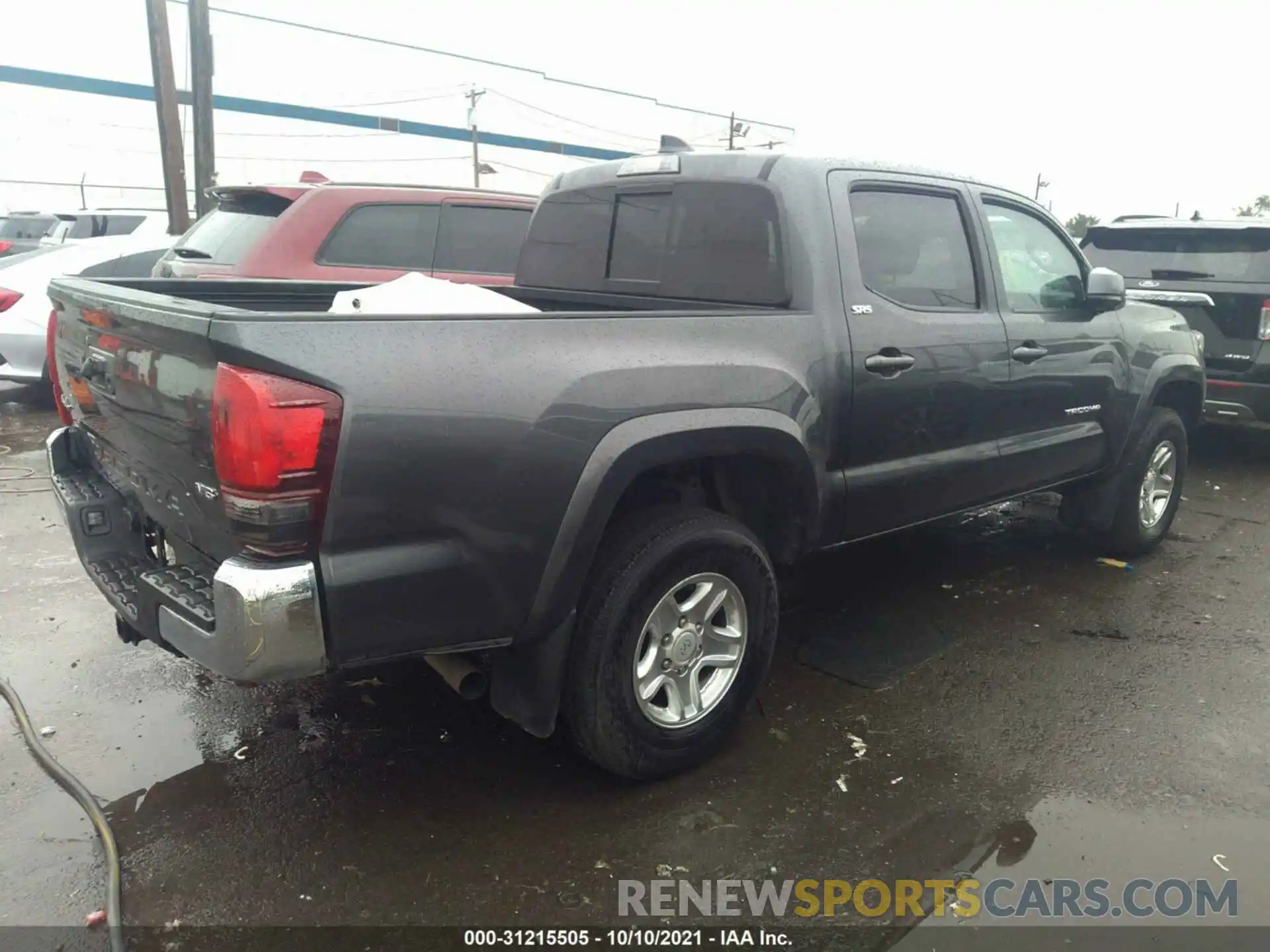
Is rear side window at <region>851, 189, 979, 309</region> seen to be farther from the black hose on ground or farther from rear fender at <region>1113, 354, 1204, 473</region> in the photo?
the black hose on ground

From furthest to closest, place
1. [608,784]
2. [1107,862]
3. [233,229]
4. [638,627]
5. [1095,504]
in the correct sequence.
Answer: [233,229] → [1095,504] → [608,784] → [638,627] → [1107,862]

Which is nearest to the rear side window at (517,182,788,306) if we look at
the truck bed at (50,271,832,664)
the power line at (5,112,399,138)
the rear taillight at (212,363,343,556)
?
the truck bed at (50,271,832,664)

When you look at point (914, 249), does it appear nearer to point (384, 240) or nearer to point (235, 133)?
point (384, 240)

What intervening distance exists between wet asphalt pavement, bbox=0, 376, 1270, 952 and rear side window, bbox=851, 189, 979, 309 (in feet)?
4.86

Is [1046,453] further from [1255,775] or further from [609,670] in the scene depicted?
[609,670]

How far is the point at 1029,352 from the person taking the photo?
4.00 metres

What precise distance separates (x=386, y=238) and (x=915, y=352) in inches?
158

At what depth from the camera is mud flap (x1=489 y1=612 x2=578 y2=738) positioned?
103 inches

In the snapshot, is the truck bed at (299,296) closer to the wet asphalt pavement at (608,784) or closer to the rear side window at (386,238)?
the wet asphalt pavement at (608,784)

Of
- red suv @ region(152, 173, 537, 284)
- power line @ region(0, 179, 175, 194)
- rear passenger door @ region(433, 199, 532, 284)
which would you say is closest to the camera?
red suv @ region(152, 173, 537, 284)

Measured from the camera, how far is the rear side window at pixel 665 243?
3.31 metres

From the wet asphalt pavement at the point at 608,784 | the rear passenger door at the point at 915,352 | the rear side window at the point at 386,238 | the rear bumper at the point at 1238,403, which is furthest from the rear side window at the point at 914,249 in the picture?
the rear bumper at the point at 1238,403

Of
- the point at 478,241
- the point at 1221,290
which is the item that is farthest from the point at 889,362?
the point at 1221,290

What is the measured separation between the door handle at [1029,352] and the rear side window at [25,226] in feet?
53.3
